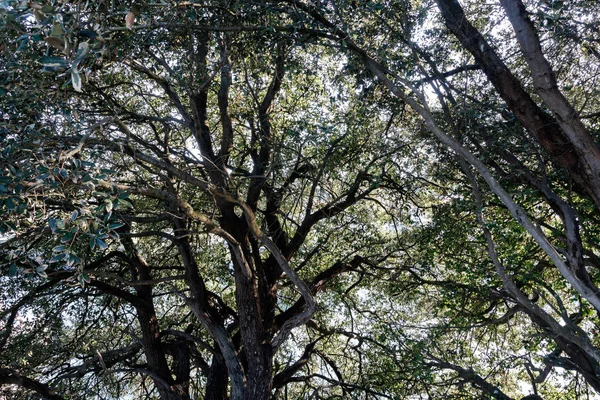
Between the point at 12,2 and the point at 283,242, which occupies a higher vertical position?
the point at 283,242

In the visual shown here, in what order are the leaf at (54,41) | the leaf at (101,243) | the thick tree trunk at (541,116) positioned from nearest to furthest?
the leaf at (54,41) → the leaf at (101,243) → the thick tree trunk at (541,116)

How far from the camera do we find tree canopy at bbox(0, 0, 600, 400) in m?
5.33

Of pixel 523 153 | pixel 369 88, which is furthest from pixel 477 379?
pixel 369 88

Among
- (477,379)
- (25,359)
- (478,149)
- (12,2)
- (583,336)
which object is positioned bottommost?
(583,336)

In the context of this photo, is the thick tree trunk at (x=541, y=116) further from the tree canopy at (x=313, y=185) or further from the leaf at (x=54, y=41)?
the leaf at (x=54, y=41)

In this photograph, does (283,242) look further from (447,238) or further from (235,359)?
(447,238)

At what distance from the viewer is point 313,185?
7.70 meters

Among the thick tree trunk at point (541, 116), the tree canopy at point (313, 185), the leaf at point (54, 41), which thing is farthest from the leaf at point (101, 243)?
the thick tree trunk at point (541, 116)

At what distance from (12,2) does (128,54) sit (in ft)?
10.3

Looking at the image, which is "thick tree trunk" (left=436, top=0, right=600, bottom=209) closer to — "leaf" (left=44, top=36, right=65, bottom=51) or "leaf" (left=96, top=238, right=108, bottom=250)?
"leaf" (left=96, top=238, right=108, bottom=250)

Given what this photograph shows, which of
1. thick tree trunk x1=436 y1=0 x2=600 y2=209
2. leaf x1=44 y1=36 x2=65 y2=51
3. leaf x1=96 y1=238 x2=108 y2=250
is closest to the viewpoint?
leaf x1=44 y1=36 x2=65 y2=51

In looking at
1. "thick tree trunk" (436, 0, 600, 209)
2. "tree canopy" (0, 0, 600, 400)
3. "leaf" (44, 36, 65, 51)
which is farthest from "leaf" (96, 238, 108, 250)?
"thick tree trunk" (436, 0, 600, 209)

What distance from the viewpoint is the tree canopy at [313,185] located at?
5332mm

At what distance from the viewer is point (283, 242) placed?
9453 millimetres
